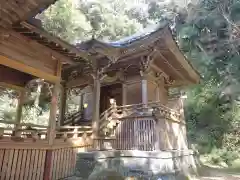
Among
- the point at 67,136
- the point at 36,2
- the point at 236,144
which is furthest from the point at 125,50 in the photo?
the point at 236,144

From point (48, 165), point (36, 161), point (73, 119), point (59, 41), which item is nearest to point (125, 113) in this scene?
point (48, 165)

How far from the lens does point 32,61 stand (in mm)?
6059

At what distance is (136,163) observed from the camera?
7.73 m

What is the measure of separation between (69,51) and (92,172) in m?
3.94

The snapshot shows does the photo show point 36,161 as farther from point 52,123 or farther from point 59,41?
point 59,41

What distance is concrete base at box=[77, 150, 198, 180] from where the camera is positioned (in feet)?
23.6

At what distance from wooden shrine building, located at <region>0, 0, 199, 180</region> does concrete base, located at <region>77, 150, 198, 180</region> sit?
37 cm

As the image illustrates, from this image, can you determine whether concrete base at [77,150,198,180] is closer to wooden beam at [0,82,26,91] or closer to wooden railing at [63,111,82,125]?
wooden beam at [0,82,26,91]

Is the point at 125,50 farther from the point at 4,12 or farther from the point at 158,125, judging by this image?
the point at 4,12

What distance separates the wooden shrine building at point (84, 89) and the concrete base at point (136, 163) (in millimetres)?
374

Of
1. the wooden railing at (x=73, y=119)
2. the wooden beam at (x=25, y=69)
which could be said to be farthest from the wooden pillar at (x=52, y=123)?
the wooden railing at (x=73, y=119)

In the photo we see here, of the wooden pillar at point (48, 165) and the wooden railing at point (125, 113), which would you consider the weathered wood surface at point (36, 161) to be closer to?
the wooden pillar at point (48, 165)

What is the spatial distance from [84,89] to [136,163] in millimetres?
6320

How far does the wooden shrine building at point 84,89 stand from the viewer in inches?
216
